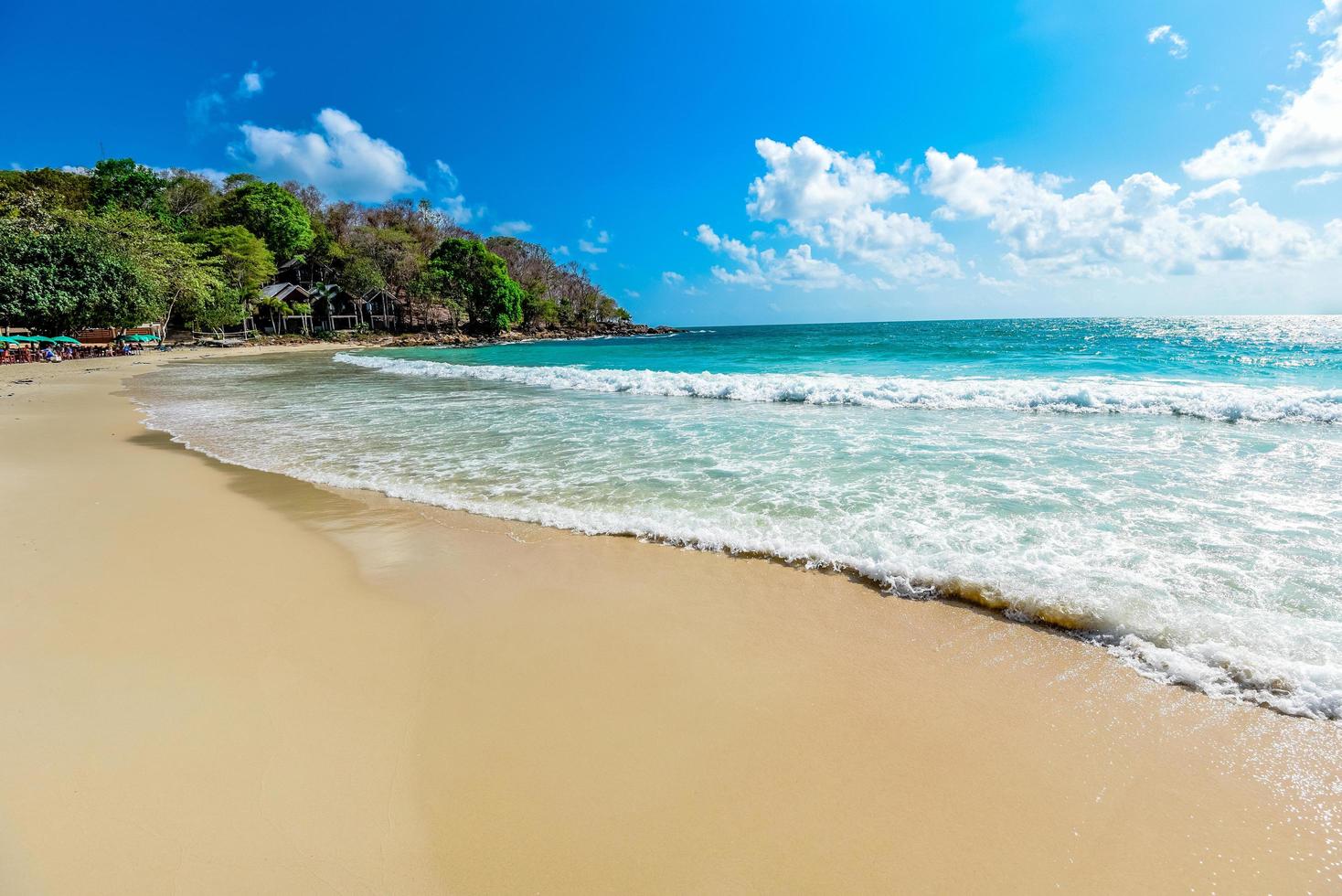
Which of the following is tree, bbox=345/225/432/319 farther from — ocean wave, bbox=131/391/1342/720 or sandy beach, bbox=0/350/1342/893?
sandy beach, bbox=0/350/1342/893

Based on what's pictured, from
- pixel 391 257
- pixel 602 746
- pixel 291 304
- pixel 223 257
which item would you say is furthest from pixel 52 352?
pixel 602 746

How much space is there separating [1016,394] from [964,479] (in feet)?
29.8

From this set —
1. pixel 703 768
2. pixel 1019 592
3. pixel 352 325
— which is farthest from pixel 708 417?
pixel 352 325

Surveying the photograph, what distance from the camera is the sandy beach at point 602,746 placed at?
1.95 m

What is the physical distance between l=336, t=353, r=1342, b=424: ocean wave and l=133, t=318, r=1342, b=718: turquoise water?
0.28 ft

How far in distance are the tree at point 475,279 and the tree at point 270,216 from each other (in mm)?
14082

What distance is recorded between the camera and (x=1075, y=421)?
11.1m

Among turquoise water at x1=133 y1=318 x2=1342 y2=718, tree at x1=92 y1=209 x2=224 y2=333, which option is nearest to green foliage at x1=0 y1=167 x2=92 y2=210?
tree at x1=92 y1=209 x2=224 y2=333

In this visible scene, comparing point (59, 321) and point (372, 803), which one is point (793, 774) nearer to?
point (372, 803)

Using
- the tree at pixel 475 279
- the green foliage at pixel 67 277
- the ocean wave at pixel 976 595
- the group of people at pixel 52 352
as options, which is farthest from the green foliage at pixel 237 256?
the ocean wave at pixel 976 595

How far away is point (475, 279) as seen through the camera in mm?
60594

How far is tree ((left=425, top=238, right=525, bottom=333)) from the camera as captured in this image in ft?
195

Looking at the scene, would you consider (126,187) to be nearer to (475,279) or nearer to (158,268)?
(158,268)

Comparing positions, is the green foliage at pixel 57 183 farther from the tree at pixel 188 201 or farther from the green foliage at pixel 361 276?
the green foliage at pixel 361 276
